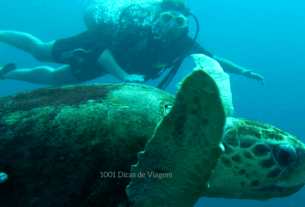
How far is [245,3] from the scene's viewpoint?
4728cm

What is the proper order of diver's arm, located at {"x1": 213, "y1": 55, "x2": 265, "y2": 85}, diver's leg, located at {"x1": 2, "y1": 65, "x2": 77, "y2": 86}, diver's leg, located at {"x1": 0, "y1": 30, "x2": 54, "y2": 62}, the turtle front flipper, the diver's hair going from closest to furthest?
1. the turtle front flipper
2. the diver's hair
3. diver's leg, located at {"x1": 0, "y1": 30, "x2": 54, "y2": 62}
4. diver's arm, located at {"x1": 213, "y1": 55, "x2": 265, "y2": 85}
5. diver's leg, located at {"x1": 2, "y1": 65, "x2": 77, "y2": 86}

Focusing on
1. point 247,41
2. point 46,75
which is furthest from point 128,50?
point 247,41

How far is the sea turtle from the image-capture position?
31.1 inches

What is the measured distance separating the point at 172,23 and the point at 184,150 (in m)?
3.82

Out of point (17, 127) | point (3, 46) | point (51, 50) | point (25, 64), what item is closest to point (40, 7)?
point (3, 46)

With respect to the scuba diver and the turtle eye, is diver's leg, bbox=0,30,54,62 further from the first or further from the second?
the turtle eye

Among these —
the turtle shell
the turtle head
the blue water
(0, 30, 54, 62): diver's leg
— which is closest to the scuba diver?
(0, 30, 54, 62): diver's leg

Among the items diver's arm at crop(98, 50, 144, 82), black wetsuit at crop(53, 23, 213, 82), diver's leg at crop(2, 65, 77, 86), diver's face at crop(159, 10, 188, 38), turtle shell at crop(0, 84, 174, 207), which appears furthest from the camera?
diver's leg at crop(2, 65, 77, 86)

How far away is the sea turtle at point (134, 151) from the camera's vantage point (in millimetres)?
790

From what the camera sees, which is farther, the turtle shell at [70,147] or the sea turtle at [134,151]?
the turtle shell at [70,147]

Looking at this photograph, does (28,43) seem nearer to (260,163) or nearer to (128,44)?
(128,44)

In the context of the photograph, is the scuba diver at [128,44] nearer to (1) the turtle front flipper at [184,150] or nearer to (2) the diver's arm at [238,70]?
(2) the diver's arm at [238,70]

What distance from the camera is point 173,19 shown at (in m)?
3.97

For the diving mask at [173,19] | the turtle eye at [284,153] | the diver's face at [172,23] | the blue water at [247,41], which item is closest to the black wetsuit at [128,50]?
the diver's face at [172,23]
